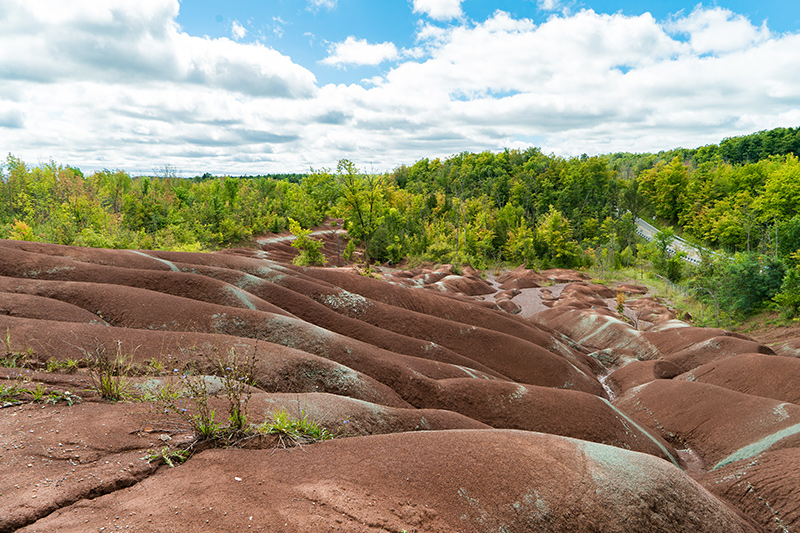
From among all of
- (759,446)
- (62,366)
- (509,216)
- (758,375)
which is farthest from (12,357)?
(509,216)

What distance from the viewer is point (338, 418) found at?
8.23 meters

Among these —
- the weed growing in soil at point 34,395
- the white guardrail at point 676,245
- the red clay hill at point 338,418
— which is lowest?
the white guardrail at point 676,245

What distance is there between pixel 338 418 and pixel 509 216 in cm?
8684

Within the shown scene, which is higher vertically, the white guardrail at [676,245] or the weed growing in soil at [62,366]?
the weed growing in soil at [62,366]

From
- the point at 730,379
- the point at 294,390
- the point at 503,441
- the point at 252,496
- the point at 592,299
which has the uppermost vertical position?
the point at 252,496

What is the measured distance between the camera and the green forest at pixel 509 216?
46.2 m

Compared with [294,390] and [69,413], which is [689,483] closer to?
[294,390]

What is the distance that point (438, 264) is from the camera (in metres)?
68.8

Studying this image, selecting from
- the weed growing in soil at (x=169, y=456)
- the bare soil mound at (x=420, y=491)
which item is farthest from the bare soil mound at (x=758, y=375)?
the weed growing in soil at (x=169, y=456)

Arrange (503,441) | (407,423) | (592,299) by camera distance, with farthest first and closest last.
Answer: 1. (592,299)
2. (407,423)
3. (503,441)

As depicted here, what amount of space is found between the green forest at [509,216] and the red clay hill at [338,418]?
25.8 m

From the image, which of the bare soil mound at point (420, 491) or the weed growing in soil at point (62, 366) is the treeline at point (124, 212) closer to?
the weed growing in soil at point (62, 366)

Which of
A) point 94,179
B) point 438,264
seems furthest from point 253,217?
point 438,264

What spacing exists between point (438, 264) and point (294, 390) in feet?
191
